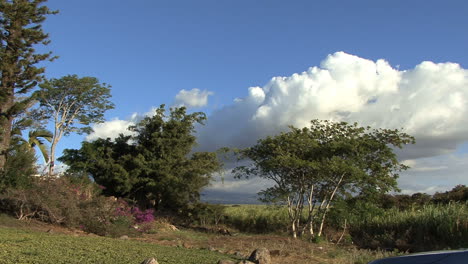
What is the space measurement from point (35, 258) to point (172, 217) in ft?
55.5

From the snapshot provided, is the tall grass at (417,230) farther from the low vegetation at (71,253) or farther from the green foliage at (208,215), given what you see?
the low vegetation at (71,253)

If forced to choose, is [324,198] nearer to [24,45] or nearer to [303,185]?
[303,185]

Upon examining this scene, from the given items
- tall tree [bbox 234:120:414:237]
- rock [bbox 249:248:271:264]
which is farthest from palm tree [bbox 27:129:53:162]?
rock [bbox 249:248:271:264]

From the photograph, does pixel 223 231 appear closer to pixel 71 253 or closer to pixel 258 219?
pixel 258 219

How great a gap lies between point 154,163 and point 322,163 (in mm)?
11642

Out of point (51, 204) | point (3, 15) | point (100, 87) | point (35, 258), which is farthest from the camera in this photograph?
point (100, 87)

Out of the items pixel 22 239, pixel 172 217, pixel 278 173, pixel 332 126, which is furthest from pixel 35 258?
pixel 172 217

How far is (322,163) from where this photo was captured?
16.4 m

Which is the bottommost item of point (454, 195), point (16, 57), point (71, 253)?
point (71, 253)

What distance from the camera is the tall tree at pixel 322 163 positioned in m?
16.2

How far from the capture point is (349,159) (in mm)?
16516

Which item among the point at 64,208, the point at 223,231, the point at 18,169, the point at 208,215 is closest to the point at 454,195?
the point at 223,231

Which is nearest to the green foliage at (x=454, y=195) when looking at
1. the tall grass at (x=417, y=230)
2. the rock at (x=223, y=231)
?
the tall grass at (x=417, y=230)

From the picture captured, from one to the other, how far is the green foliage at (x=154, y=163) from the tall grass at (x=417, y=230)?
397 inches
